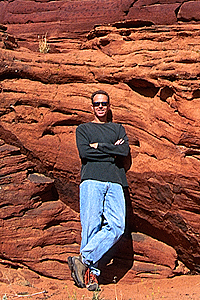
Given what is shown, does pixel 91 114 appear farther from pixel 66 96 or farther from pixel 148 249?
pixel 148 249

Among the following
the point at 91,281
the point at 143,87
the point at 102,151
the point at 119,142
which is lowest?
the point at 91,281

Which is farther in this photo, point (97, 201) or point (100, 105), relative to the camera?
point (100, 105)

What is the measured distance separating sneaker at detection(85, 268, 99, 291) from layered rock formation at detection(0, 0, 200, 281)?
976 millimetres

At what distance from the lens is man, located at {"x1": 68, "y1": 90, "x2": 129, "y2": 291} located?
199 inches

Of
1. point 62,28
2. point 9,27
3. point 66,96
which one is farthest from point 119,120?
point 9,27

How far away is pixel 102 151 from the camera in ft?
16.9

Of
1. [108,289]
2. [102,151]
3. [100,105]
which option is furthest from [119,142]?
[108,289]

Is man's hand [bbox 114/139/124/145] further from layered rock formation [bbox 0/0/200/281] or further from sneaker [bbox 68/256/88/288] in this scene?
sneaker [bbox 68/256/88/288]

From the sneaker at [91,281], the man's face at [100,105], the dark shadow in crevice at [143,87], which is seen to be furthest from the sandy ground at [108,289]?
the dark shadow in crevice at [143,87]

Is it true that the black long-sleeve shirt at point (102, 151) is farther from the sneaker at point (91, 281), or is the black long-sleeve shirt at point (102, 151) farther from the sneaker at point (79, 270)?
the sneaker at point (91, 281)

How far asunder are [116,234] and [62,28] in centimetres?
467

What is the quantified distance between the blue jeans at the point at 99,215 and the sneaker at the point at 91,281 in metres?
0.08

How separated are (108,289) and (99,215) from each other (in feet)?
4.19

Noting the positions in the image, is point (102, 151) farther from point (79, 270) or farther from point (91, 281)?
point (91, 281)
